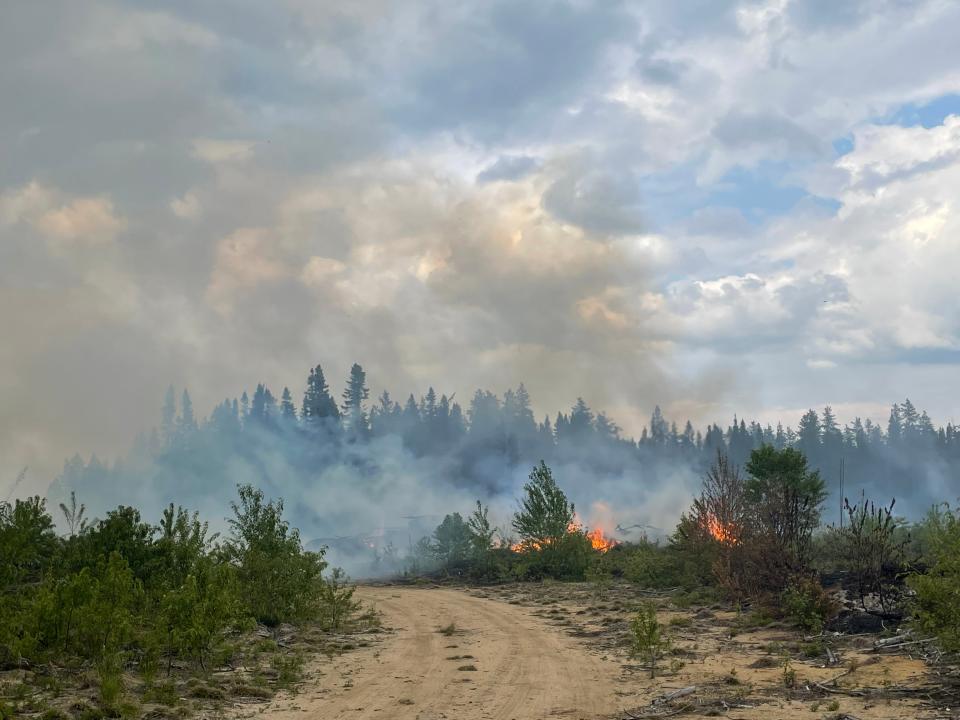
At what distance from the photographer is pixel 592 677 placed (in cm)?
1711

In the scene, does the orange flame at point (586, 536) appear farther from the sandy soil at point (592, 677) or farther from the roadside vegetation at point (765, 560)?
the sandy soil at point (592, 677)

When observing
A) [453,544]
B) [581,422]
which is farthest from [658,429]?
[453,544]

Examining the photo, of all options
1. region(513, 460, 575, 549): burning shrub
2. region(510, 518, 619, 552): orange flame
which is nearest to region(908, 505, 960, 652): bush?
region(513, 460, 575, 549): burning shrub

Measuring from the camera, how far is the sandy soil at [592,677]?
1370 centimetres

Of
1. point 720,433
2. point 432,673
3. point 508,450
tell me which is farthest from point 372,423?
point 432,673

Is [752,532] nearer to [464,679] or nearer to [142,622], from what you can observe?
[464,679]

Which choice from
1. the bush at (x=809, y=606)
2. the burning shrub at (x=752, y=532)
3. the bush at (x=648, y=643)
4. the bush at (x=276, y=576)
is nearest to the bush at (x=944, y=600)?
the bush at (x=648, y=643)

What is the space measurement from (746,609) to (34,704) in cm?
2257

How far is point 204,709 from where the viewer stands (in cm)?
1412

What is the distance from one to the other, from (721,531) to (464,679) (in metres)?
19.5

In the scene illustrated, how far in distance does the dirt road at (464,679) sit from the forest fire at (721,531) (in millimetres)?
9458

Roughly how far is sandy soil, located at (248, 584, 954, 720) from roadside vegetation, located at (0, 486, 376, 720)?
1615 mm

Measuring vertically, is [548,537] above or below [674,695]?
above

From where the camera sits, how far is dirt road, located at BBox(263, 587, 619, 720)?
14.0m
